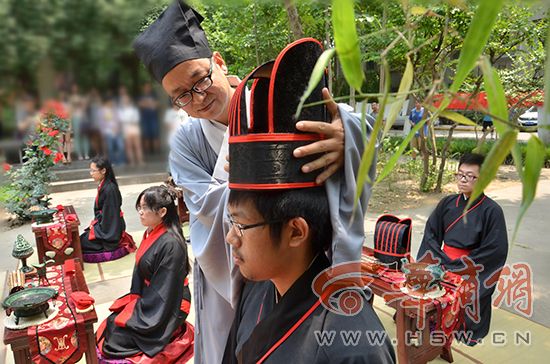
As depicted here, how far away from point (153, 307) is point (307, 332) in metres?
2.54

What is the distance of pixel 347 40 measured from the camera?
1.40ft

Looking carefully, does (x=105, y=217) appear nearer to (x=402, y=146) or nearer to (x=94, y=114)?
(x=94, y=114)

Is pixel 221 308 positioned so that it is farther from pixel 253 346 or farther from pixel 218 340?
pixel 253 346

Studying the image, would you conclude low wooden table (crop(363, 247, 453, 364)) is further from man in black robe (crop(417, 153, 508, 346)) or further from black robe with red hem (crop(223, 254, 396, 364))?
black robe with red hem (crop(223, 254, 396, 364))

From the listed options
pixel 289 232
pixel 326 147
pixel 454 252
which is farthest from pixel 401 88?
pixel 454 252

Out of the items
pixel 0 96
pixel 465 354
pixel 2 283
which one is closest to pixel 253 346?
pixel 0 96

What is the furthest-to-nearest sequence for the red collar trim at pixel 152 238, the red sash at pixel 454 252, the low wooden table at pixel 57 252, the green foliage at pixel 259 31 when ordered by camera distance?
the green foliage at pixel 259 31 < the low wooden table at pixel 57 252 < the red sash at pixel 454 252 < the red collar trim at pixel 152 238

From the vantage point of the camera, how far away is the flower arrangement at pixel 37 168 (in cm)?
691

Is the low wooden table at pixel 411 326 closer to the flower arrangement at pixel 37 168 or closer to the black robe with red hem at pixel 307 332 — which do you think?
the black robe with red hem at pixel 307 332

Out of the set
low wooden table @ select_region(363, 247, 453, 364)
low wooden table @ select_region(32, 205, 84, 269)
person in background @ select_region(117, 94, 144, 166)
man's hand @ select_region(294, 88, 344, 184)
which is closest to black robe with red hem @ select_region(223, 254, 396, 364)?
man's hand @ select_region(294, 88, 344, 184)

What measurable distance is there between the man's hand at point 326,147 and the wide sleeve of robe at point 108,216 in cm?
543

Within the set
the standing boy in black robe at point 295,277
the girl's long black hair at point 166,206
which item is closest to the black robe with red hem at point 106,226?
the girl's long black hair at point 166,206

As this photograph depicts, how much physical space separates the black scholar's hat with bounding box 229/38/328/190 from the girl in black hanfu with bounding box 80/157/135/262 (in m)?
5.30

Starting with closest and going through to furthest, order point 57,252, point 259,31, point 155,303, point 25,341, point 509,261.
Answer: point 25,341
point 155,303
point 509,261
point 57,252
point 259,31
